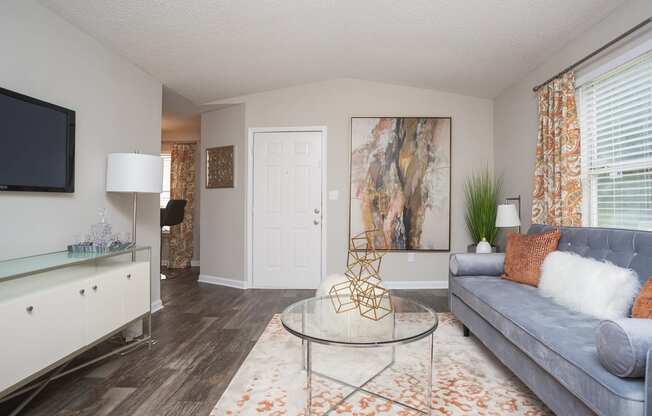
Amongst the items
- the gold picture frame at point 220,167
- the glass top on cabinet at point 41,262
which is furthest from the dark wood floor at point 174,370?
the gold picture frame at point 220,167

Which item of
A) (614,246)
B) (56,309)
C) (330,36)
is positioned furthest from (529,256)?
(56,309)

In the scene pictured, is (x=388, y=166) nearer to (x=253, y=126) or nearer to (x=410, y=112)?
(x=410, y=112)

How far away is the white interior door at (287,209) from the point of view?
471cm

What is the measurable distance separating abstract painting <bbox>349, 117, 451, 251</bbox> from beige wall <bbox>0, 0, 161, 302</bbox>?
2455 mm

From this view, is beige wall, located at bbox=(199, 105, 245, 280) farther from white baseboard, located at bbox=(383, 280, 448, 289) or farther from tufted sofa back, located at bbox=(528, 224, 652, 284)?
tufted sofa back, located at bbox=(528, 224, 652, 284)

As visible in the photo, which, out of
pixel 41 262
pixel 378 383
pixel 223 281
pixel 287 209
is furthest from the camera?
pixel 223 281

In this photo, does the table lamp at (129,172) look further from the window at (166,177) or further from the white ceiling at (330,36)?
the window at (166,177)

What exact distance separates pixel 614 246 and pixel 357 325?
167 centimetres

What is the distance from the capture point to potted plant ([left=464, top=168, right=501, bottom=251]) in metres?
4.23

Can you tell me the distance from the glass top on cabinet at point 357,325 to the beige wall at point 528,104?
2354mm

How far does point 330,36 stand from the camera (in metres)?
3.45

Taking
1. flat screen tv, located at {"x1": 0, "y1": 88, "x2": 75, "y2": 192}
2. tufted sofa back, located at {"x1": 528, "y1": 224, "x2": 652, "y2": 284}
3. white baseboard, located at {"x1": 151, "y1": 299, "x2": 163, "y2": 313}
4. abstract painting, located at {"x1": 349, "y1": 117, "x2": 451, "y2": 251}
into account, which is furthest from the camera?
abstract painting, located at {"x1": 349, "y1": 117, "x2": 451, "y2": 251}

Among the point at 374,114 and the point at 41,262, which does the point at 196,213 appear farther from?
the point at 41,262

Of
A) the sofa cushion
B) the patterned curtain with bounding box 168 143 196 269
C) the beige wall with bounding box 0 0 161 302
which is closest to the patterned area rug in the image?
the sofa cushion
